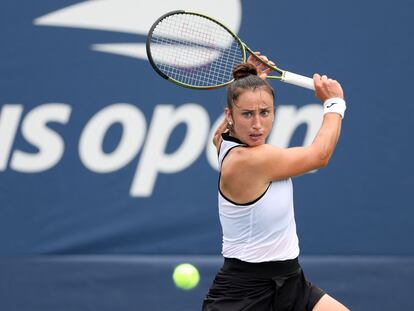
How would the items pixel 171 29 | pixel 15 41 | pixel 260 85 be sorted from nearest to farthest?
1. pixel 260 85
2. pixel 171 29
3. pixel 15 41

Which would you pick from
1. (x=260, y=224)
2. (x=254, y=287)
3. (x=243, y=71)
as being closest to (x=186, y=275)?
(x=254, y=287)

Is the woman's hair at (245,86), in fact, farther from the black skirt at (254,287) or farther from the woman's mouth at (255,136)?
the black skirt at (254,287)

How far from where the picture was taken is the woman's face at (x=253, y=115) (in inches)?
135

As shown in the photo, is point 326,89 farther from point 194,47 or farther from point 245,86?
point 194,47

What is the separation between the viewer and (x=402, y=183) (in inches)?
209

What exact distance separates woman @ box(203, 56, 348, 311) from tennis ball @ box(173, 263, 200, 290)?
1403 mm

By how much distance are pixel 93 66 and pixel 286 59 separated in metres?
1.11

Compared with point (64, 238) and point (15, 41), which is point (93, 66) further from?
point (64, 238)

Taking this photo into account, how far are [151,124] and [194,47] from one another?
0.89 m

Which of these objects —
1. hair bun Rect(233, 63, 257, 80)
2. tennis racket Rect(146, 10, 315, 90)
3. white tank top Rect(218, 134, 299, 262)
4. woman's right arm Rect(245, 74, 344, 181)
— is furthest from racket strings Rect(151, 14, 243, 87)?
woman's right arm Rect(245, 74, 344, 181)

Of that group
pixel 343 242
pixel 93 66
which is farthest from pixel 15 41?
pixel 343 242

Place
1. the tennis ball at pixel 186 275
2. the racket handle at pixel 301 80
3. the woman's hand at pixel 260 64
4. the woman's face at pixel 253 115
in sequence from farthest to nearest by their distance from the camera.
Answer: the tennis ball at pixel 186 275, the woman's hand at pixel 260 64, the racket handle at pixel 301 80, the woman's face at pixel 253 115

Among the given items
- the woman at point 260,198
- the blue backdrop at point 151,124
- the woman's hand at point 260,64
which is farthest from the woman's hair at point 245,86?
the blue backdrop at point 151,124

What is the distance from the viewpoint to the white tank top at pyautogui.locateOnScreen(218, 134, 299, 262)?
139 inches
